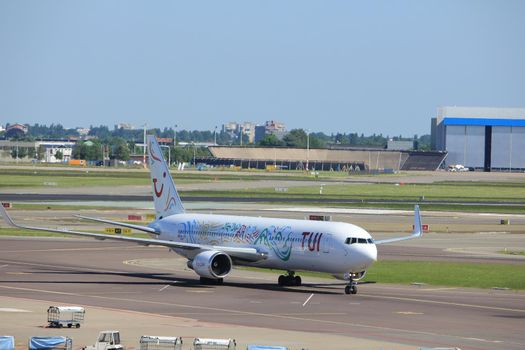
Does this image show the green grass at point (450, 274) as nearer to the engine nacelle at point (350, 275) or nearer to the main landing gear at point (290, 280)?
the main landing gear at point (290, 280)

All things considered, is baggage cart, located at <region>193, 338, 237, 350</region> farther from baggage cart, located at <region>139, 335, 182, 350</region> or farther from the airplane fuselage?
the airplane fuselage

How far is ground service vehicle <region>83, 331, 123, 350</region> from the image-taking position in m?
40.5

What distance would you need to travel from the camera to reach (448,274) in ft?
247

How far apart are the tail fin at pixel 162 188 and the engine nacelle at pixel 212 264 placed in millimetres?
8314

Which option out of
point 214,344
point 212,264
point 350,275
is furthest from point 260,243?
point 214,344

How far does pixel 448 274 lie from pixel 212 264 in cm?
1721

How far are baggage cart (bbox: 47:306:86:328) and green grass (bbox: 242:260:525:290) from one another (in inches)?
1047

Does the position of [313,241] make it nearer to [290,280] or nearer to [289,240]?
[289,240]

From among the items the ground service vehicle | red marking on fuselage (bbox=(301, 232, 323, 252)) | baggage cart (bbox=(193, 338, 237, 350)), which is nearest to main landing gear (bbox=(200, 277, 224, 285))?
red marking on fuselage (bbox=(301, 232, 323, 252))

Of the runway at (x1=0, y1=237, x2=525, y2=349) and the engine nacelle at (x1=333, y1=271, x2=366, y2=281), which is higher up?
the engine nacelle at (x1=333, y1=271, x2=366, y2=281)

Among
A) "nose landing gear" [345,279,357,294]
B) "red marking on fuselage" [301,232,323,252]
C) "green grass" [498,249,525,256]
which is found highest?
"red marking on fuselage" [301,232,323,252]

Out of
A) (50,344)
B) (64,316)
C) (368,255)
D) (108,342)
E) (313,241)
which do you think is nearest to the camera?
(50,344)

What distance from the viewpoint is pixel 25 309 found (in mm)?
54406

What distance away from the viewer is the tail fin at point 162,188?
75.6 m
